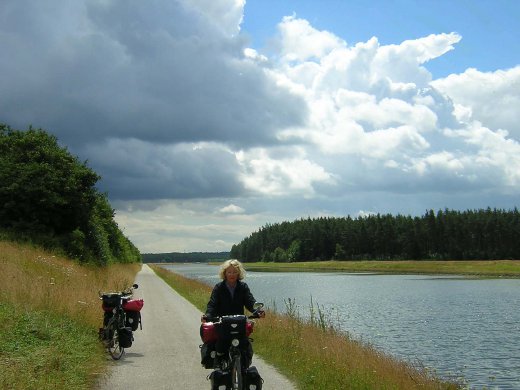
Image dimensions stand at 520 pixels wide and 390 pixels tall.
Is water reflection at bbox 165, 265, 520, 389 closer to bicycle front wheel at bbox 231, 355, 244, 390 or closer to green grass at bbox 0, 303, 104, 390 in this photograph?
bicycle front wheel at bbox 231, 355, 244, 390

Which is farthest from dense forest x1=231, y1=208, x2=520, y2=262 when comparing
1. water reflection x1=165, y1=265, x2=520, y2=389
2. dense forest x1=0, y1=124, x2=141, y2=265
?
dense forest x1=0, y1=124, x2=141, y2=265

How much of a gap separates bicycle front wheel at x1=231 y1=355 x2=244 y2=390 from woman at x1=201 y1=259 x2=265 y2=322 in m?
0.74

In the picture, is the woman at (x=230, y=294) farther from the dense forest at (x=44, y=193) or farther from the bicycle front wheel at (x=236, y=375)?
the dense forest at (x=44, y=193)

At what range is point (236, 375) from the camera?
7.72 meters

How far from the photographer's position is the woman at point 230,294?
321 inches

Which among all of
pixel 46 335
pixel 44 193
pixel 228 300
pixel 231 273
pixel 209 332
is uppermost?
pixel 44 193

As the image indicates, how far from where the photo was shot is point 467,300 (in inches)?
1475

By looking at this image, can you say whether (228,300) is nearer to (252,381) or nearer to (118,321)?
(252,381)

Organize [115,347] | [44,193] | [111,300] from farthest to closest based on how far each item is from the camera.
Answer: [44,193]
[111,300]
[115,347]

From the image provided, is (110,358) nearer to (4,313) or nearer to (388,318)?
(4,313)

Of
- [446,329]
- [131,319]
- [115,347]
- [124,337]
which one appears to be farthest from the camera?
[446,329]

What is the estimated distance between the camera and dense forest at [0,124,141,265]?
3010 cm

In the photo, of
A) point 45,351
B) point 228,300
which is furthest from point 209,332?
point 45,351

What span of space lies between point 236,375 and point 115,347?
5662mm
